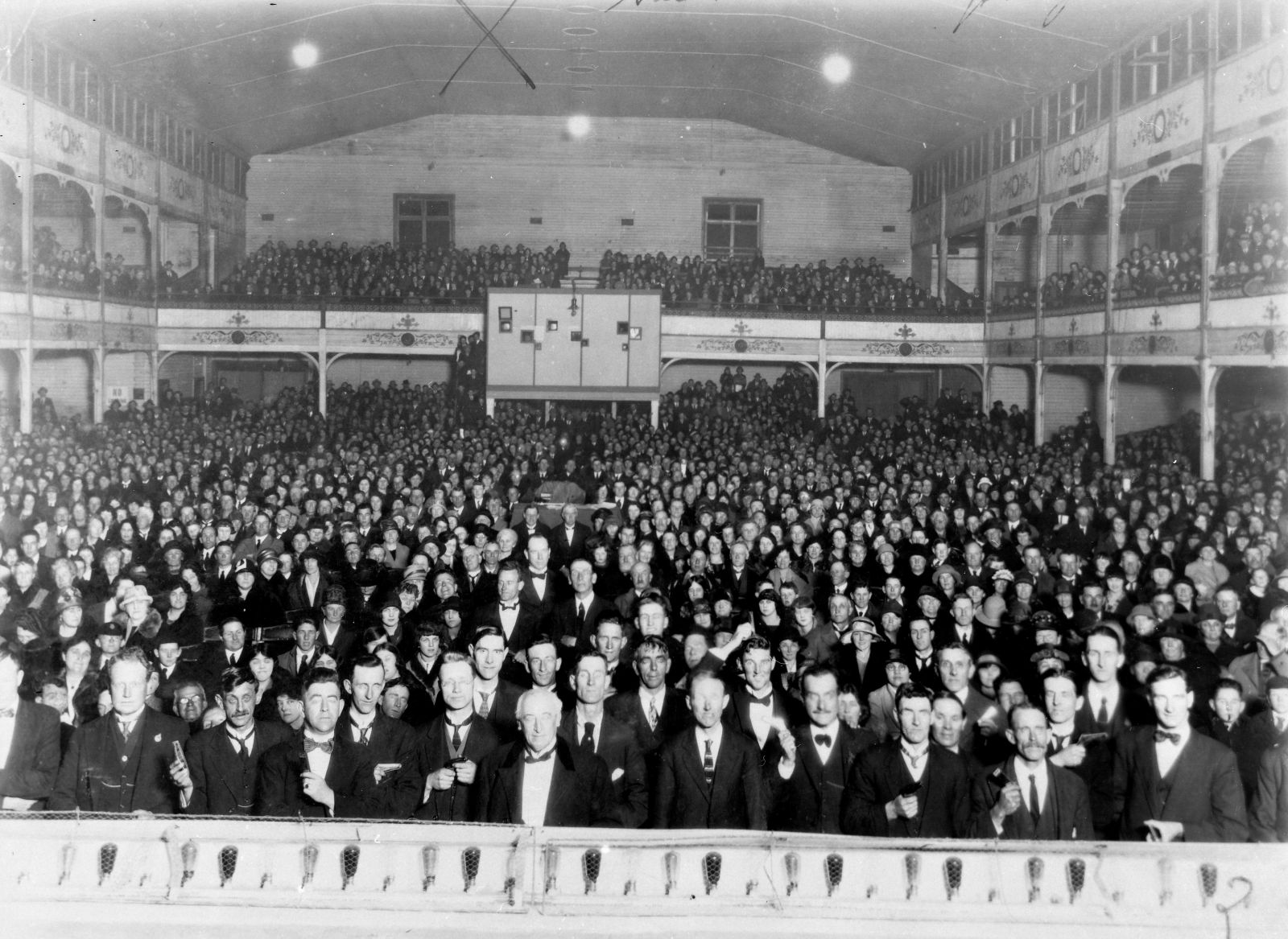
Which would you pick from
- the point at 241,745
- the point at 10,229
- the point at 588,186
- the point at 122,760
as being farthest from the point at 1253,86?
the point at 10,229

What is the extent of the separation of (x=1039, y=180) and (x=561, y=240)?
13463 mm

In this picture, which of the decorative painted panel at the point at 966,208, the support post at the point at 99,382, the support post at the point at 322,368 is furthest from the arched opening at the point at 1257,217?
the support post at the point at 99,382

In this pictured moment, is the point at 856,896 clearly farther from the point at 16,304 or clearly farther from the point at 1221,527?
the point at 16,304

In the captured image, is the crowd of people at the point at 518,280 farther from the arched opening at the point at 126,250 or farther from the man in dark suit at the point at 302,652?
the man in dark suit at the point at 302,652

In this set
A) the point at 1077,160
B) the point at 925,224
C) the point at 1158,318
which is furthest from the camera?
the point at 925,224

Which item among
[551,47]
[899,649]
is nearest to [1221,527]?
[899,649]

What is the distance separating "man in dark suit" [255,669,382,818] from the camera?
548cm

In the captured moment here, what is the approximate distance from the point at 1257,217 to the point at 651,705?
49.5 ft

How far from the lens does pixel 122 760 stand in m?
5.78

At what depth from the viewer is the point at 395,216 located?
3238 cm

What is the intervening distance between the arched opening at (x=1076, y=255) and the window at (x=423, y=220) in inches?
643

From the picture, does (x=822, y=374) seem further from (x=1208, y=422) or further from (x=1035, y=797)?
(x=1035, y=797)

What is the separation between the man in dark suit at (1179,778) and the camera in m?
5.34

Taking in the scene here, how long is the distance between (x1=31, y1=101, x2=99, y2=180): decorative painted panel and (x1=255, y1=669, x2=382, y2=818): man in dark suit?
19.4m
